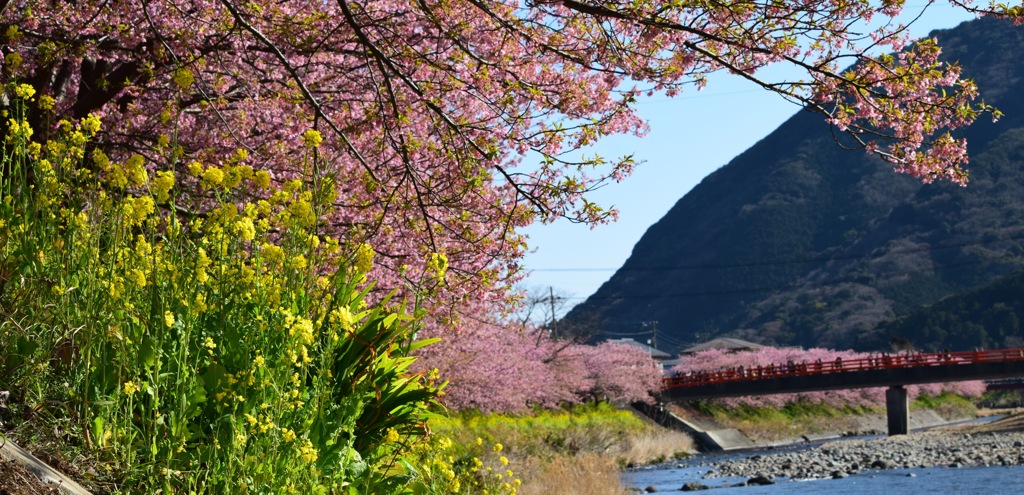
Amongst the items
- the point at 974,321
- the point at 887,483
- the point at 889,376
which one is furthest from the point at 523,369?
the point at 974,321

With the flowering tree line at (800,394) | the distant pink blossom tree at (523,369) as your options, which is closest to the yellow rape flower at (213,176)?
the distant pink blossom tree at (523,369)

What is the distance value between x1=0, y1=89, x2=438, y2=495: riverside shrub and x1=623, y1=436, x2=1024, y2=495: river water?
852 inches

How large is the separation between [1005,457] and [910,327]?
101m

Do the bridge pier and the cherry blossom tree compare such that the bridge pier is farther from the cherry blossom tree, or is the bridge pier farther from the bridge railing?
the cherry blossom tree

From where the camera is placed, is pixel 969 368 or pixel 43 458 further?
pixel 969 368

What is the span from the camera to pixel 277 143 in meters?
10.8

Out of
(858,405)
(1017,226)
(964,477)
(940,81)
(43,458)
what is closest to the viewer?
(43,458)

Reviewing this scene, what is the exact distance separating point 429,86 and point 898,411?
1942 inches

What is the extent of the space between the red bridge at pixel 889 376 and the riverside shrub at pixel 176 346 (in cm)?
5046

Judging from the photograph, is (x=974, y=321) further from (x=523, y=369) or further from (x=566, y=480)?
(x=566, y=480)

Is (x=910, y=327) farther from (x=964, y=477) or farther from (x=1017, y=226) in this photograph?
(x=964, y=477)

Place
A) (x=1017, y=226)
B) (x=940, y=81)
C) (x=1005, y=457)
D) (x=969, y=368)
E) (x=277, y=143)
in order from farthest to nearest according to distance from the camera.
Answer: (x=1017, y=226) < (x=969, y=368) < (x=1005, y=457) < (x=277, y=143) < (x=940, y=81)

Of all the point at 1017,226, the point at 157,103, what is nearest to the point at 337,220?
the point at 157,103

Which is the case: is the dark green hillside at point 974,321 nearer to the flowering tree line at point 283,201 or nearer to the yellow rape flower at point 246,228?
the flowering tree line at point 283,201
